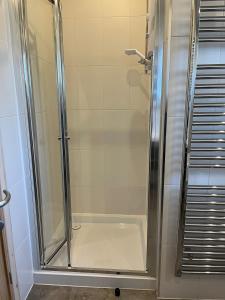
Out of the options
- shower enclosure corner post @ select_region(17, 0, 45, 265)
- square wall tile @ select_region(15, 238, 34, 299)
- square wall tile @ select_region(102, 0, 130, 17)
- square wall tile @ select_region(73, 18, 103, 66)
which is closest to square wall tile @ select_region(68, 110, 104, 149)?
square wall tile @ select_region(73, 18, 103, 66)

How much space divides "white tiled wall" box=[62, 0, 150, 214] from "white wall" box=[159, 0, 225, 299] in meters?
0.92

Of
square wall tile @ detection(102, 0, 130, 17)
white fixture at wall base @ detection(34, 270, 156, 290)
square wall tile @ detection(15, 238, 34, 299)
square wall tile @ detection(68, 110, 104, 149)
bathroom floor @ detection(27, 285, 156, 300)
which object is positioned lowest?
bathroom floor @ detection(27, 285, 156, 300)

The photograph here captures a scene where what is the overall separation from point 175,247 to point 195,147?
672 millimetres

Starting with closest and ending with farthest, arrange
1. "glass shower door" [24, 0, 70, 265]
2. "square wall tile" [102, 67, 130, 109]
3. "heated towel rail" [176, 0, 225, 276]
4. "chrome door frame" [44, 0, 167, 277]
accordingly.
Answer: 1. "heated towel rail" [176, 0, 225, 276]
2. "chrome door frame" [44, 0, 167, 277]
3. "glass shower door" [24, 0, 70, 265]
4. "square wall tile" [102, 67, 130, 109]

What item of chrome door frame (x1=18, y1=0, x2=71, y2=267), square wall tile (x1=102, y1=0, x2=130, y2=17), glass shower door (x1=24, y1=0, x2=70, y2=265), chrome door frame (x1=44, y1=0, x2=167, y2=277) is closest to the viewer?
chrome door frame (x1=44, y1=0, x2=167, y2=277)

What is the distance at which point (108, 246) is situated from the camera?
2096 mm

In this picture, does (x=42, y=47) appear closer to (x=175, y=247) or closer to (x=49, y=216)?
(x=49, y=216)

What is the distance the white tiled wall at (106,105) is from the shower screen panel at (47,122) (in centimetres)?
49

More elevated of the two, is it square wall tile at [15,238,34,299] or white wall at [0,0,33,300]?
white wall at [0,0,33,300]

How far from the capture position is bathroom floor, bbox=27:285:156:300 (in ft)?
5.32

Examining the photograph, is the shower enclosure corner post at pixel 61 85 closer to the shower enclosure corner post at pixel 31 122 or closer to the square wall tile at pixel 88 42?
the shower enclosure corner post at pixel 31 122

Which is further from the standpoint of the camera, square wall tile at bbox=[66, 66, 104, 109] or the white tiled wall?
square wall tile at bbox=[66, 66, 104, 109]

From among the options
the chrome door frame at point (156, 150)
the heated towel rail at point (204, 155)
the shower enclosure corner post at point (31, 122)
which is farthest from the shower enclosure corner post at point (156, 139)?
the shower enclosure corner post at point (31, 122)

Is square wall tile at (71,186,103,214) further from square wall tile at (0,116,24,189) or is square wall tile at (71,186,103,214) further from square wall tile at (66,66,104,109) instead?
square wall tile at (0,116,24,189)
